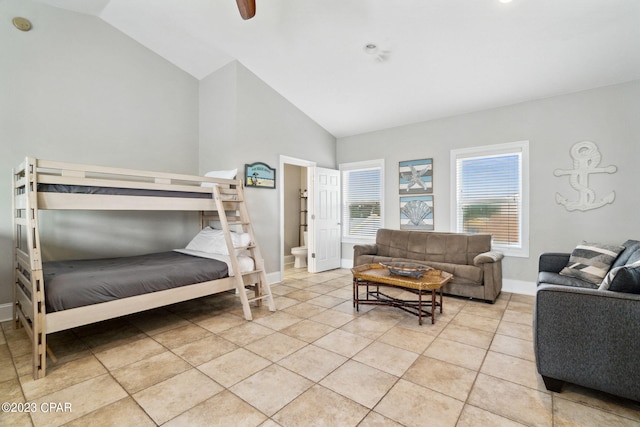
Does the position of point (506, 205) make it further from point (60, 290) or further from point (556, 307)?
point (60, 290)

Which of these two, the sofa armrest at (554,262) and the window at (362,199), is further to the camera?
the window at (362,199)

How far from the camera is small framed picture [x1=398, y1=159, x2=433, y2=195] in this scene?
5.00 metres

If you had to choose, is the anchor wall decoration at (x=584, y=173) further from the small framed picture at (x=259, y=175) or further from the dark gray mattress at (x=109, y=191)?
the dark gray mattress at (x=109, y=191)

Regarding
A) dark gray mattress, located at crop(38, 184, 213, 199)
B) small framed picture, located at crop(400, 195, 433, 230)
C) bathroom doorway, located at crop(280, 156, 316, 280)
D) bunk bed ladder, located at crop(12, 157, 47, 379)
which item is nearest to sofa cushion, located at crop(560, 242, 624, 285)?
small framed picture, located at crop(400, 195, 433, 230)

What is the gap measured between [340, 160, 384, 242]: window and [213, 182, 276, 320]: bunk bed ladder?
2730 millimetres

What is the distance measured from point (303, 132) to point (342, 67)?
159cm

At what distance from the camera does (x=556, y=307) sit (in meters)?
1.83

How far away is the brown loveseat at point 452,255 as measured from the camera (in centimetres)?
373

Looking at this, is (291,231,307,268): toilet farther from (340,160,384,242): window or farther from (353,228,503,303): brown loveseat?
(353,228,503,303): brown loveseat

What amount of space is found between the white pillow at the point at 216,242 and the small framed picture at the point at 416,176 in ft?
10.2

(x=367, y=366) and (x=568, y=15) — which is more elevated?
(x=568, y=15)

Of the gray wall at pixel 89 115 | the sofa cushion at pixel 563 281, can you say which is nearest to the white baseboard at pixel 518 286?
the sofa cushion at pixel 563 281

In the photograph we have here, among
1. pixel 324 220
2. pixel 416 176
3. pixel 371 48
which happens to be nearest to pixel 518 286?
pixel 416 176

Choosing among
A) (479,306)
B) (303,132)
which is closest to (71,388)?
(479,306)
